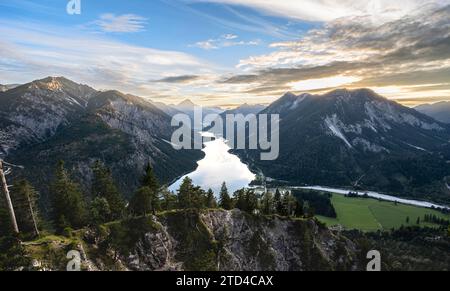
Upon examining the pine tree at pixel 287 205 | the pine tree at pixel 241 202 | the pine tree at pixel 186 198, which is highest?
the pine tree at pixel 186 198

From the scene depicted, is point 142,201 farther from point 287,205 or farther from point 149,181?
point 287,205

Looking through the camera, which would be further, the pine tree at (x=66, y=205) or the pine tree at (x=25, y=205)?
the pine tree at (x=66, y=205)

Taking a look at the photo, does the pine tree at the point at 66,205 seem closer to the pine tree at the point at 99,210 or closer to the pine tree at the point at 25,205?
the pine tree at the point at 99,210

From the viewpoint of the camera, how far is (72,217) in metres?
73.4

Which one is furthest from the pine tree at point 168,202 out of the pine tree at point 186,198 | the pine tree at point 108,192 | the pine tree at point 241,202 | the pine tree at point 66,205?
the pine tree at point 66,205

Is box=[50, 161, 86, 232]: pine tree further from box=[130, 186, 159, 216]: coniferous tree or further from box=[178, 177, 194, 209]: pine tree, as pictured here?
box=[178, 177, 194, 209]: pine tree

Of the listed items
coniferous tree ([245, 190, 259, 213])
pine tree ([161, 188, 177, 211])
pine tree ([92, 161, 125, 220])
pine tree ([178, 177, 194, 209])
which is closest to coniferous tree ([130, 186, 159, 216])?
pine tree ([92, 161, 125, 220])

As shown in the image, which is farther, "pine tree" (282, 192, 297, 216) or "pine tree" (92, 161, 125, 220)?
"pine tree" (282, 192, 297, 216)

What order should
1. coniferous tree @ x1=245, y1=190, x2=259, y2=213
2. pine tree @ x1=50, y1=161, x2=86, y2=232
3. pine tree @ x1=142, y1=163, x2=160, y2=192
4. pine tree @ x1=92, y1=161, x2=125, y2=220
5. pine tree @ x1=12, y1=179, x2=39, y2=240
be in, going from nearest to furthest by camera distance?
pine tree @ x1=12, y1=179, x2=39, y2=240 < pine tree @ x1=50, y1=161, x2=86, y2=232 < pine tree @ x1=92, y1=161, x2=125, y2=220 < pine tree @ x1=142, y1=163, x2=160, y2=192 < coniferous tree @ x1=245, y1=190, x2=259, y2=213

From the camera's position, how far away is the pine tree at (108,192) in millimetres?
81438

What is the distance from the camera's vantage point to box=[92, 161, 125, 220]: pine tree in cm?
8144
